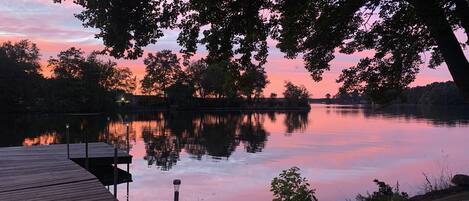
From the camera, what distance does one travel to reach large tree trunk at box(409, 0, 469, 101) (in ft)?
28.5

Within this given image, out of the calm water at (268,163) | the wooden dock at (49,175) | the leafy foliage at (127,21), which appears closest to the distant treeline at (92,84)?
the calm water at (268,163)

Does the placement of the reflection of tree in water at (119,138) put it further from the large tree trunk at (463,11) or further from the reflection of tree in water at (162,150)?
the large tree trunk at (463,11)

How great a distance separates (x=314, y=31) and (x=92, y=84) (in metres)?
90.5

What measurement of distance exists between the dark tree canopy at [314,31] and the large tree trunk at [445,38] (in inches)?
0.6

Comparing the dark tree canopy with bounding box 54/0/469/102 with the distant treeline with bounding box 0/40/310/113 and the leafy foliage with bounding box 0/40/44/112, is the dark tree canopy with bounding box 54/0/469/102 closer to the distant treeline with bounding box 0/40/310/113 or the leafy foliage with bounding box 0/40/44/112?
the distant treeline with bounding box 0/40/310/113

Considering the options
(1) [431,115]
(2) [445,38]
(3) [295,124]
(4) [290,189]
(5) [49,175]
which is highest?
(2) [445,38]

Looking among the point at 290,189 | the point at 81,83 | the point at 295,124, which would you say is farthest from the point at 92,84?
the point at 290,189

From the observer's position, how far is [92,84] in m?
98.8

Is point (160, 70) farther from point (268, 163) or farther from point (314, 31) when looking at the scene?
point (314, 31)

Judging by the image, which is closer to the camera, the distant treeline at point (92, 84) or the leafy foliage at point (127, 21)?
the leafy foliage at point (127, 21)

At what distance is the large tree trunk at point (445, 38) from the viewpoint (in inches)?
342

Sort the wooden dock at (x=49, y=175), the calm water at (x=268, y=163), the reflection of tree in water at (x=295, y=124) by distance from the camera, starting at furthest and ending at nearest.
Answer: the reflection of tree in water at (x=295, y=124) → the calm water at (x=268, y=163) → the wooden dock at (x=49, y=175)

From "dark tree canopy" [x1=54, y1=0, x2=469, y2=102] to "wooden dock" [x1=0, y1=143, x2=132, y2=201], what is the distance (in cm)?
391

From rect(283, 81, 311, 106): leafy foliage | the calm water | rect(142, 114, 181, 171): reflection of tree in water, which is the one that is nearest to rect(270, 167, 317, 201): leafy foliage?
the calm water
